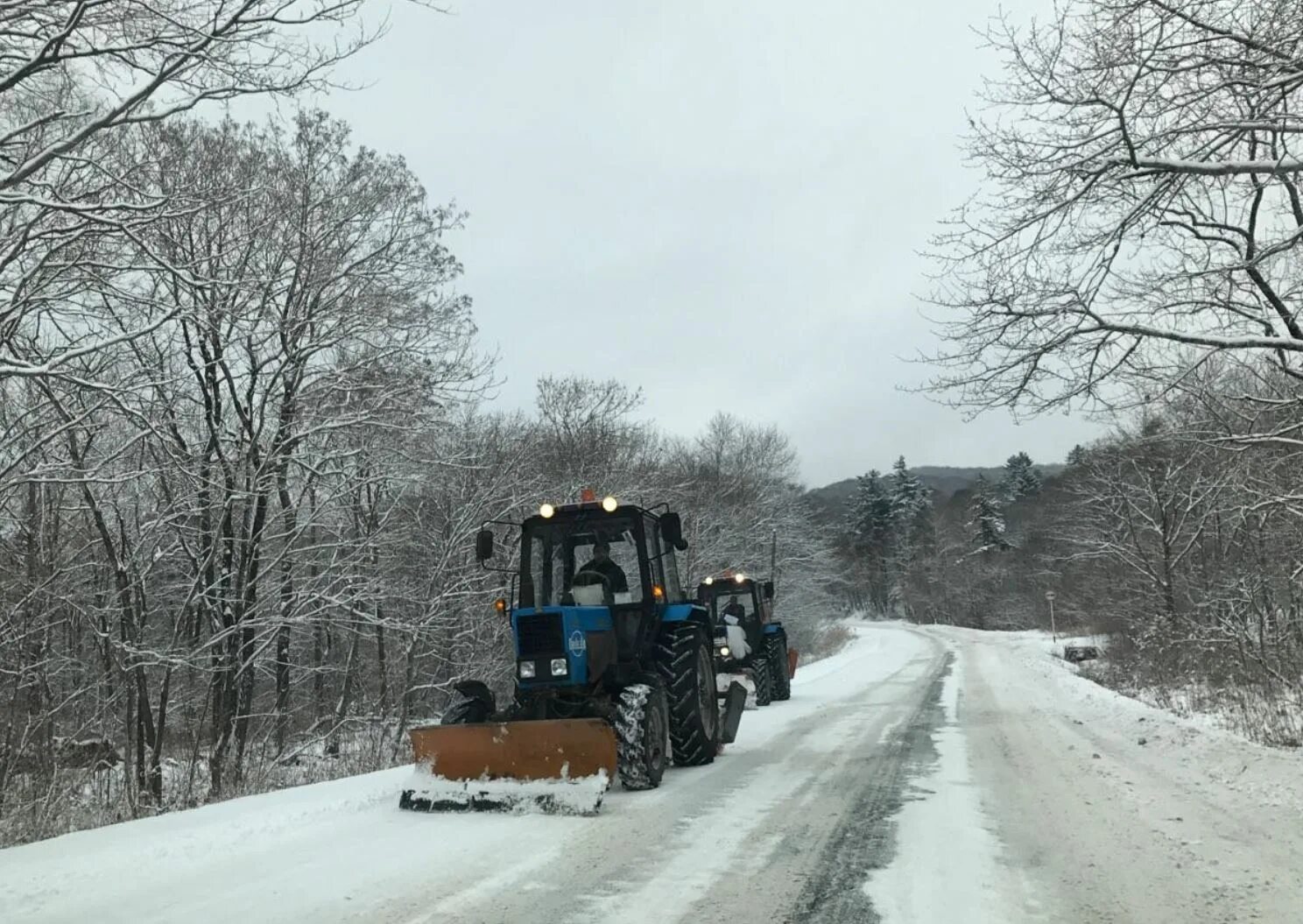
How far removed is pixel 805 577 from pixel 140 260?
3833 centimetres

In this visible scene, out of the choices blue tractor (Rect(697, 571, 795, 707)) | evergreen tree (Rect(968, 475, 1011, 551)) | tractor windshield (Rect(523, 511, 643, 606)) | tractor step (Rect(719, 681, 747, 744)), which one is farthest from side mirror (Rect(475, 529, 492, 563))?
evergreen tree (Rect(968, 475, 1011, 551))

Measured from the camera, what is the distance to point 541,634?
22.9 ft

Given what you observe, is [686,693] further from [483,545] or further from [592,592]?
[483,545]

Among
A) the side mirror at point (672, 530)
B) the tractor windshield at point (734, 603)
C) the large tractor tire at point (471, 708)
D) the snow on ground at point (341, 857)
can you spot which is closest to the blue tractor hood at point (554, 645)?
the large tractor tire at point (471, 708)

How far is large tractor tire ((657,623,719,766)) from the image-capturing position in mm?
7488

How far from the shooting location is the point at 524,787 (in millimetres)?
5887

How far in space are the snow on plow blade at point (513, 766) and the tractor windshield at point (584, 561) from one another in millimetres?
1711

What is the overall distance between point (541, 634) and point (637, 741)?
1.16 meters

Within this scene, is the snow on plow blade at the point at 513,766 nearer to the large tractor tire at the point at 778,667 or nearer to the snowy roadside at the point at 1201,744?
the snowy roadside at the point at 1201,744

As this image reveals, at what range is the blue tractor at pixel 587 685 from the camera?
609cm

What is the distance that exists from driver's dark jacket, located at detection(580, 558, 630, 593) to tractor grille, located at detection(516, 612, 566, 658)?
1001 millimetres

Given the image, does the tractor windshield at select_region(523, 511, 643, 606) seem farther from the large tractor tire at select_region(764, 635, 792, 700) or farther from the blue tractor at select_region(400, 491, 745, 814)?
the large tractor tire at select_region(764, 635, 792, 700)

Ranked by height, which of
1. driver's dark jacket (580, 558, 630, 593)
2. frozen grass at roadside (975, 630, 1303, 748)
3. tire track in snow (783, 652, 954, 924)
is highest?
driver's dark jacket (580, 558, 630, 593)

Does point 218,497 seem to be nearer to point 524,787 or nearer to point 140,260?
point 140,260
